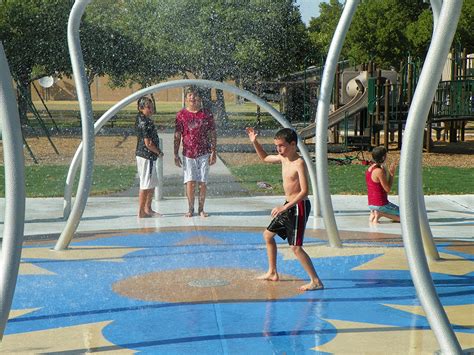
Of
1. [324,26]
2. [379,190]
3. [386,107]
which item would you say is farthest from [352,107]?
[324,26]

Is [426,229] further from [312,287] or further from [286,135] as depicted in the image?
[286,135]

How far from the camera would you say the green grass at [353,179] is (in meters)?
13.8

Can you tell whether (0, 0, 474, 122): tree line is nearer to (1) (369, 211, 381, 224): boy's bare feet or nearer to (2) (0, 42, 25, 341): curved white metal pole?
(1) (369, 211, 381, 224): boy's bare feet

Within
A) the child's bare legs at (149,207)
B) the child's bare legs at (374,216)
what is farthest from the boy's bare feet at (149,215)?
the child's bare legs at (374,216)

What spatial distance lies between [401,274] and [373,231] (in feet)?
7.67

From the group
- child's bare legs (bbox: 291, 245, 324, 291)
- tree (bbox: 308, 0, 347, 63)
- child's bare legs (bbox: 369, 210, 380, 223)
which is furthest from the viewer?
tree (bbox: 308, 0, 347, 63)

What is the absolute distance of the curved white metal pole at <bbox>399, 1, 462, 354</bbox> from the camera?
4531 millimetres

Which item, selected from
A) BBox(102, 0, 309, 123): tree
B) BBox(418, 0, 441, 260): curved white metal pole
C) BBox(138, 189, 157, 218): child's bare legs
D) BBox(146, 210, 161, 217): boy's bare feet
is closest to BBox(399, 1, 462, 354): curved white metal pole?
BBox(418, 0, 441, 260): curved white metal pole

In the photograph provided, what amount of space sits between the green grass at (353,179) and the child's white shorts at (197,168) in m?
3.24

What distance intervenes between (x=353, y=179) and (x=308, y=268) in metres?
9.23

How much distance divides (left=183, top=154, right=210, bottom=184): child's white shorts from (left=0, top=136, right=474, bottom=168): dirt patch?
Answer: 884 centimetres

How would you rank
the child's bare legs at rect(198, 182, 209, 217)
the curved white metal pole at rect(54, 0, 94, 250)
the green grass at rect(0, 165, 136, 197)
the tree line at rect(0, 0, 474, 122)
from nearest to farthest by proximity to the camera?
the curved white metal pole at rect(54, 0, 94, 250) → the child's bare legs at rect(198, 182, 209, 217) → the green grass at rect(0, 165, 136, 197) → the tree line at rect(0, 0, 474, 122)

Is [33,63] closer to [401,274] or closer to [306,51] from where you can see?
[306,51]

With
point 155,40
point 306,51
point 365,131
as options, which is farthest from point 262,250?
point 306,51
